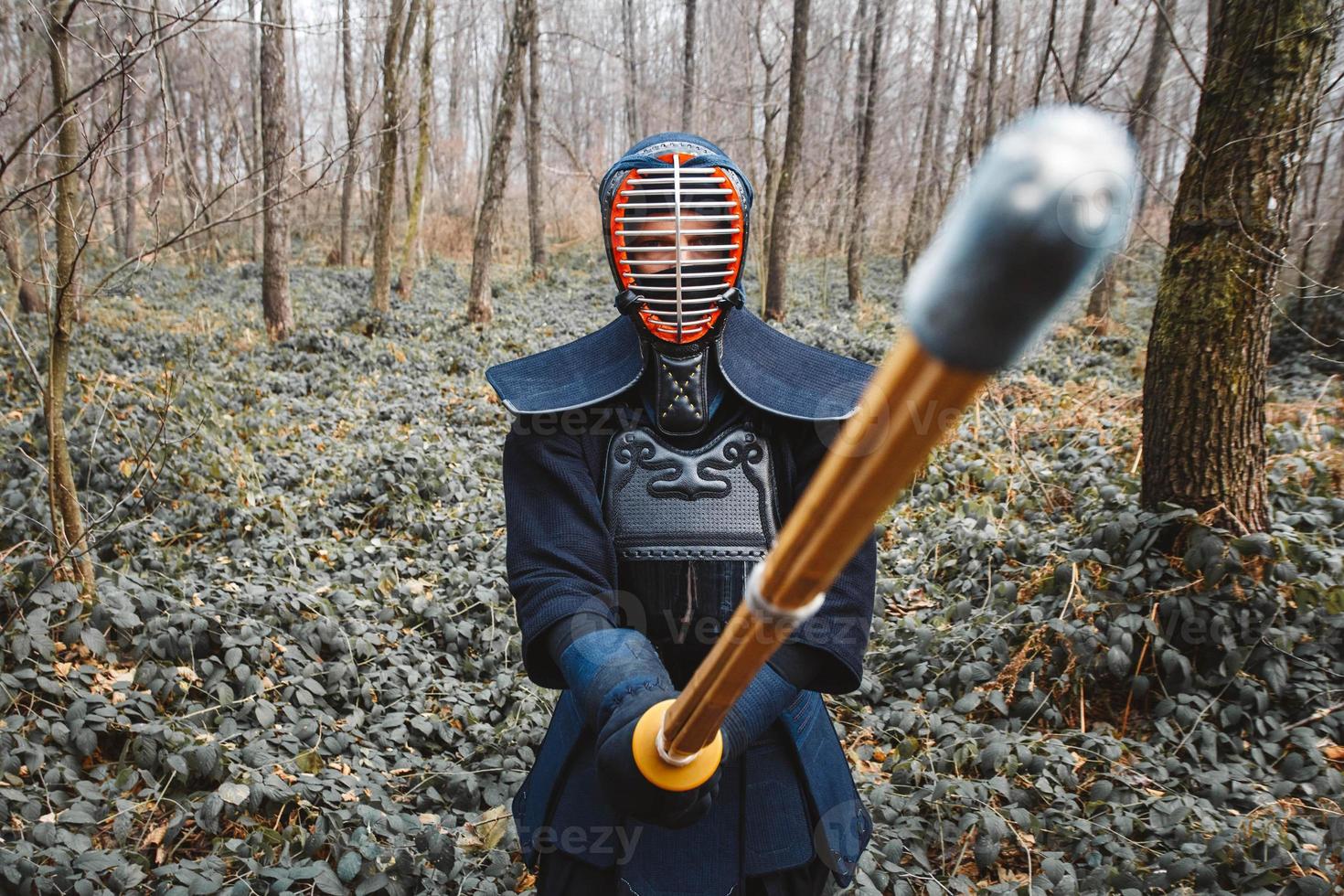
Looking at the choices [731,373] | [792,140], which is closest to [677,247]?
[731,373]

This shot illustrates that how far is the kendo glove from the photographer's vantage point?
1148 millimetres

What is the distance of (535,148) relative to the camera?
696 inches

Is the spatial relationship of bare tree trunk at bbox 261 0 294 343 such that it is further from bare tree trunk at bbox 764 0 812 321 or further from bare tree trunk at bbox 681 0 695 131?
bare tree trunk at bbox 681 0 695 131

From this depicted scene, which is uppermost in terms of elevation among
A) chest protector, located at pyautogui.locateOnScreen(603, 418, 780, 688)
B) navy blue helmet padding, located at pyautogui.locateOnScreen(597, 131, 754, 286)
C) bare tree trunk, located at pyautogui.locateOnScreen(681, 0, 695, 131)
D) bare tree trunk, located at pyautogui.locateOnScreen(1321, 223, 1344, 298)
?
bare tree trunk, located at pyautogui.locateOnScreen(681, 0, 695, 131)

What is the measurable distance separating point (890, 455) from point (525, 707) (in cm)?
366

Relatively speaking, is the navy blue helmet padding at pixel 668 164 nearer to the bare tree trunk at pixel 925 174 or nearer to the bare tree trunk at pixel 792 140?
the bare tree trunk at pixel 792 140

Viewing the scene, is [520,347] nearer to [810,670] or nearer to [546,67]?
[810,670]

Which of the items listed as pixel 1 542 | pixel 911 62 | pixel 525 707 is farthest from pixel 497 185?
pixel 911 62

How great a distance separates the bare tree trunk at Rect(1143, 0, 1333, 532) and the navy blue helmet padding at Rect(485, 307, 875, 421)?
292 centimetres

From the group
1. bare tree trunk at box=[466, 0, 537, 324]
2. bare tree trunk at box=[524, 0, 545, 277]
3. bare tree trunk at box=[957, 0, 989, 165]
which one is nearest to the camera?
bare tree trunk at box=[466, 0, 537, 324]

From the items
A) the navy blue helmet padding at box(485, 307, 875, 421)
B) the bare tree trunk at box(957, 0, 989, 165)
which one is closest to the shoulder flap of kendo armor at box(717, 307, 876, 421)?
the navy blue helmet padding at box(485, 307, 875, 421)

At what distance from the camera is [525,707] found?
3889 millimetres

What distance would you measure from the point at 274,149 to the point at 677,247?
9.96 meters

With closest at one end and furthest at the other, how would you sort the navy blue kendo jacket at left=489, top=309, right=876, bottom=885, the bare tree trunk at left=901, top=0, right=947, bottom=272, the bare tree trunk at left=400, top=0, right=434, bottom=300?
1. the navy blue kendo jacket at left=489, top=309, right=876, bottom=885
2. the bare tree trunk at left=400, top=0, right=434, bottom=300
3. the bare tree trunk at left=901, top=0, right=947, bottom=272
